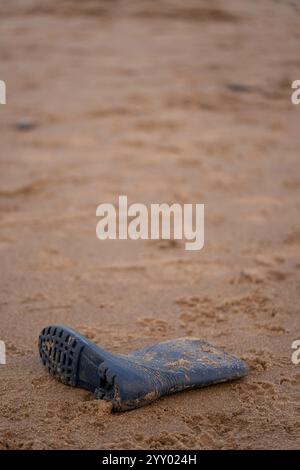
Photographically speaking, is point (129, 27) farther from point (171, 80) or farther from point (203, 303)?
point (203, 303)

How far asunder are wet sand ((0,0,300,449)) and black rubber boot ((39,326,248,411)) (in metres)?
0.04

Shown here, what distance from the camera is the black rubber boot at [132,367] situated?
1.51 m

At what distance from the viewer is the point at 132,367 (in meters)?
1.55

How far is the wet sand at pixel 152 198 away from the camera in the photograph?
156 cm

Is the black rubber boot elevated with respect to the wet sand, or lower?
lower

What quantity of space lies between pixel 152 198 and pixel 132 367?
76.0 inches

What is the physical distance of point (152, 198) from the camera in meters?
3.39

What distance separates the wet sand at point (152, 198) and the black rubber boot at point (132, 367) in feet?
0.14

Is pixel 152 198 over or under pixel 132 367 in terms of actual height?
over

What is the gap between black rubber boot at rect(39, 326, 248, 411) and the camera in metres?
1.51

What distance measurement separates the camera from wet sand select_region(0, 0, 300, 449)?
1.56 m

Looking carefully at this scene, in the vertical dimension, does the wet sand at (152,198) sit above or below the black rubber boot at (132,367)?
above

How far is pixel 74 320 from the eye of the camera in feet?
6.96

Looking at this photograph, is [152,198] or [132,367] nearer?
[132,367]
